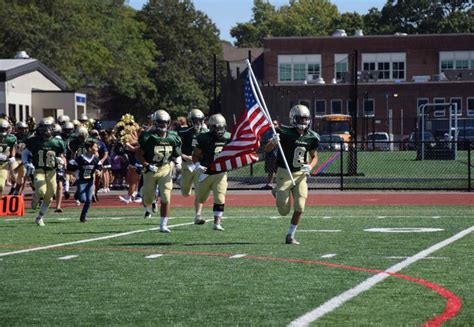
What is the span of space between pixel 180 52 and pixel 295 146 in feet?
275

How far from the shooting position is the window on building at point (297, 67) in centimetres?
8625

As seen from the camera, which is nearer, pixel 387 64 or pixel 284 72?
pixel 387 64

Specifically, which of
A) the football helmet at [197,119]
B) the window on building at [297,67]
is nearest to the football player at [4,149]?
the football helmet at [197,119]

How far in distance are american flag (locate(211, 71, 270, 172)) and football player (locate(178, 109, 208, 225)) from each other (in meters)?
1.35

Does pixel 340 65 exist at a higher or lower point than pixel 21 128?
higher

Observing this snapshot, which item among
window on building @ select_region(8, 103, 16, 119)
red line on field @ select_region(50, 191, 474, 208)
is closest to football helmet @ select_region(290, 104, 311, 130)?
red line on field @ select_region(50, 191, 474, 208)

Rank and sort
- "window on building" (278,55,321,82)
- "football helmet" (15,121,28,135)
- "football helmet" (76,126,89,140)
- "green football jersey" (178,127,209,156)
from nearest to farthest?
"green football jersey" (178,127,209,156) → "football helmet" (76,126,89,140) → "football helmet" (15,121,28,135) → "window on building" (278,55,321,82)

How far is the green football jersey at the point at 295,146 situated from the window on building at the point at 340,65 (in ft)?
230

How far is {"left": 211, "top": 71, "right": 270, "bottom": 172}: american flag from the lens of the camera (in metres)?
16.9

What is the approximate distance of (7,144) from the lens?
781 inches

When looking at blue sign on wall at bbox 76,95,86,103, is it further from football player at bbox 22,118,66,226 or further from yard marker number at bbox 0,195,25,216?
football player at bbox 22,118,66,226

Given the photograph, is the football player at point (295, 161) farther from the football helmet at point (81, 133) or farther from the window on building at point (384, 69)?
the window on building at point (384, 69)

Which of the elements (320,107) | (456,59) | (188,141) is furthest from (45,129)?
(456,59)

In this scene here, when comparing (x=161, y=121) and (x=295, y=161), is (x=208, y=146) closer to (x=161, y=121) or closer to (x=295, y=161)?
(x=161, y=121)
